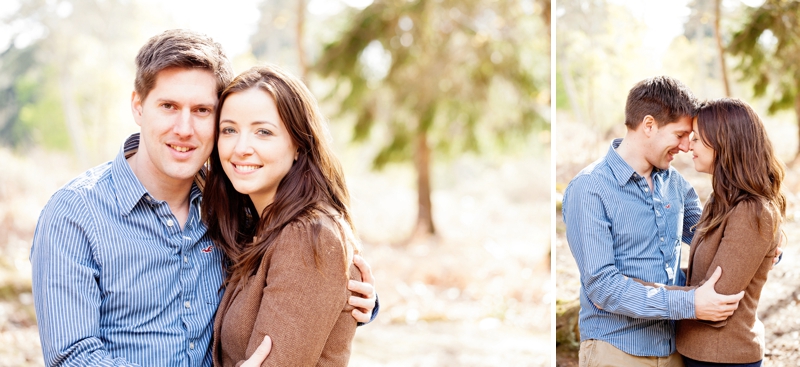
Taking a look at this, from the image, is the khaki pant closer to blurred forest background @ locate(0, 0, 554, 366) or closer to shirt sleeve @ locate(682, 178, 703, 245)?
shirt sleeve @ locate(682, 178, 703, 245)

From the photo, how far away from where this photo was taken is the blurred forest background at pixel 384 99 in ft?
28.4

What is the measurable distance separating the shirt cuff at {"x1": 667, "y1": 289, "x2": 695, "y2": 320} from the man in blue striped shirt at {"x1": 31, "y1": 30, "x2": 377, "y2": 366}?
3.87 feet

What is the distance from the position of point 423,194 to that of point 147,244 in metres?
9.31

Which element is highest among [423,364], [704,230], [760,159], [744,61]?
[744,61]

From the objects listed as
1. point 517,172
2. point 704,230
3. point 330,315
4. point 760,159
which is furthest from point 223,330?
point 517,172

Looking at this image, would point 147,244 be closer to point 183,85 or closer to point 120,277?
point 120,277

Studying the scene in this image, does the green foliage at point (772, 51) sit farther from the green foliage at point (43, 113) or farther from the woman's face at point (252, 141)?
the green foliage at point (43, 113)

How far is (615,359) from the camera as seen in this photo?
2.71 m

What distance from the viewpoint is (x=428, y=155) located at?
11.3 metres

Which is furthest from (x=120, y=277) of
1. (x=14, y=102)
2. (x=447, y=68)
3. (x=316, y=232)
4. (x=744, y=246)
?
(x=14, y=102)

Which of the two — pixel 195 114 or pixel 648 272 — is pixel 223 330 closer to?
pixel 195 114

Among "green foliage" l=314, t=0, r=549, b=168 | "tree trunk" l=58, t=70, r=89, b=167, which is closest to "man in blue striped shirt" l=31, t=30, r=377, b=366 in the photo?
"green foliage" l=314, t=0, r=549, b=168

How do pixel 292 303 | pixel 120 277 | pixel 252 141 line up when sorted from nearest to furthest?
pixel 292 303, pixel 120 277, pixel 252 141

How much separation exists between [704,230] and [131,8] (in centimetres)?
972
